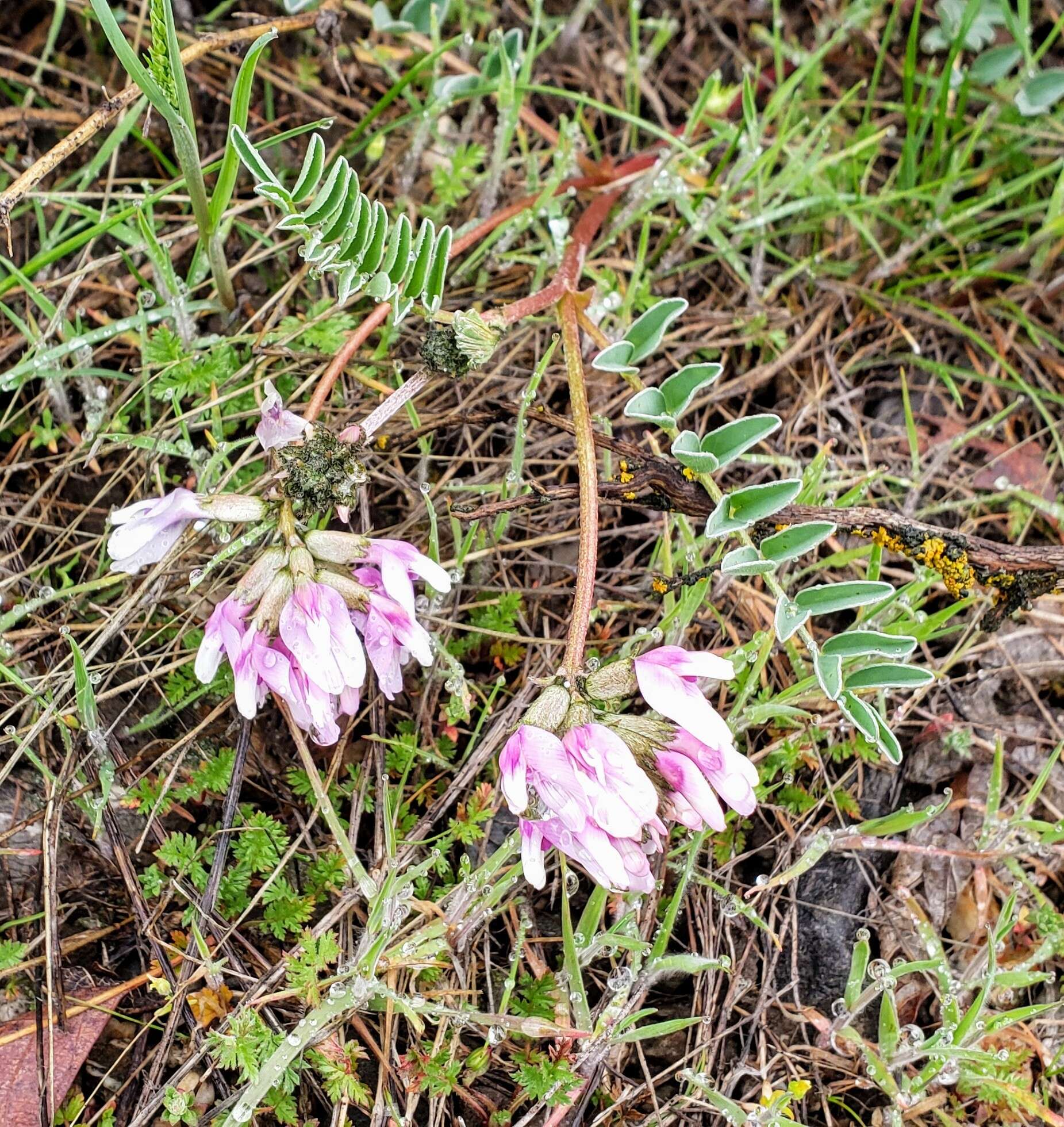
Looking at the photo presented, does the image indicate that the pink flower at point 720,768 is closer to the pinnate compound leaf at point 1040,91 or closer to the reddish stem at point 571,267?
the reddish stem at point 571,267

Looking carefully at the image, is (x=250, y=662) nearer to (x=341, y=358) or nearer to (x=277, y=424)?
(x=277, y=424)

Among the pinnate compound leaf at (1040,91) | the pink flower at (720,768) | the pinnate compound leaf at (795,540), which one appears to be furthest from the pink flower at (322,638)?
the pinnate compound leaf at (1040,91)

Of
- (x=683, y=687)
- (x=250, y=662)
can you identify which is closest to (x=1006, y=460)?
(x=683, y=687)

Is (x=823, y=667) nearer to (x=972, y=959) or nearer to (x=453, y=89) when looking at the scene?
(x=972, y=959)

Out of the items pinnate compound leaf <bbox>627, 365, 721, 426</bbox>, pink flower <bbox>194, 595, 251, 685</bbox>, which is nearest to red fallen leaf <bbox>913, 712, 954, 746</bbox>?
pinnate compound leaf <bbox>627, 365, 721, 426</bbox>

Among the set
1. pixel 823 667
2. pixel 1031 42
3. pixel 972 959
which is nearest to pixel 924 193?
pixel 1031 42

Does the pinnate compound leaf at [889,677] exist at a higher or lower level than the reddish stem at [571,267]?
lower

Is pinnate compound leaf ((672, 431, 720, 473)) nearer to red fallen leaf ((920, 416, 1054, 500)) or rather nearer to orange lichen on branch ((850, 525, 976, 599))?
orange lichen on branch ((850, 525, 976, 599))
